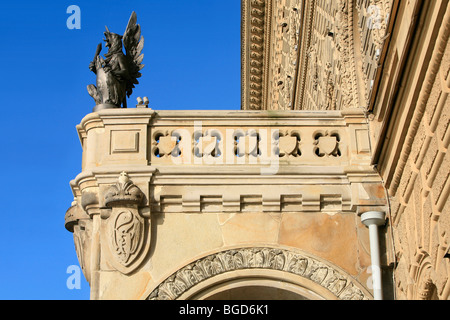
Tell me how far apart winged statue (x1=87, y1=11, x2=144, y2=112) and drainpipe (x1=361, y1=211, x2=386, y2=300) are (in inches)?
144

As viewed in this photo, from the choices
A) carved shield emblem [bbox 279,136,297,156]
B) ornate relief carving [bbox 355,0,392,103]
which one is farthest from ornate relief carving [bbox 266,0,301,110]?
carved shield emblem [bbox 279,136,297,156]

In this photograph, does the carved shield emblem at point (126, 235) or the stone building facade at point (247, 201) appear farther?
the carved shield emblem at point (126, 235)

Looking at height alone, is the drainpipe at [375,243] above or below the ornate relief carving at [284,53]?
below

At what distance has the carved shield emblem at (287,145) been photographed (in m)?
10.8

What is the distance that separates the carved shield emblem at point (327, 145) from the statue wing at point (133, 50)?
2827 mm

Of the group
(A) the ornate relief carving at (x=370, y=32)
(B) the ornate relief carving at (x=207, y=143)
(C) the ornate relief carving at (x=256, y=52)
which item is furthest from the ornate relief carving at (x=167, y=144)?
(C) the ornate relief carving at (x=256, y=52)

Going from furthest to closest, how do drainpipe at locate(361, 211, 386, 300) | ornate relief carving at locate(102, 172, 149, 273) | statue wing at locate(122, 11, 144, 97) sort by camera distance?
statue wing at locate(122, 11, 144, 97)
ornate relief carving at locate(102, 172, 149, 273)
drainpipe at locate(361, 211, 386, 300)

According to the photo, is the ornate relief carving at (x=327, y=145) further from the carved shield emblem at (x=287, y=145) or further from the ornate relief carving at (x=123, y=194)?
the ornate relief carving at (x=123, y=194)

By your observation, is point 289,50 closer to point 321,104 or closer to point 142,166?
point 321,104

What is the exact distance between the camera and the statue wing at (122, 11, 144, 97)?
1189 cm

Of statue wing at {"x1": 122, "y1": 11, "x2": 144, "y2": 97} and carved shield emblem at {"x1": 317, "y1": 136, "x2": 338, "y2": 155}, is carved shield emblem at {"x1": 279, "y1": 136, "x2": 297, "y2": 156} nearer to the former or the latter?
carved shield emblem at {"x1": 317, "y1": 136, "x2": 338, "y2": 155}

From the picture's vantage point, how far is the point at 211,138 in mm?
10805

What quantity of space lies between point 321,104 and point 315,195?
20.1ft

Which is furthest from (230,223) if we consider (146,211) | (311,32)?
(311,32)
